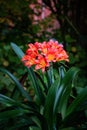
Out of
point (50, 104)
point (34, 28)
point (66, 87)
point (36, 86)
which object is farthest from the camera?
point (34, 28)

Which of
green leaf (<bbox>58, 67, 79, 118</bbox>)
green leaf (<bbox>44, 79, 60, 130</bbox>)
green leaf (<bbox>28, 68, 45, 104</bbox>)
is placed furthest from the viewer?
green leaf (<bbox>28, 68, 45, 104</bbox>)

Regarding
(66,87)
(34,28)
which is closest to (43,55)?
(66,87)

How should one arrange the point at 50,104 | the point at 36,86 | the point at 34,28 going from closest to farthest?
the point at 50,104 < the point at 36,86 < the point at 34,28

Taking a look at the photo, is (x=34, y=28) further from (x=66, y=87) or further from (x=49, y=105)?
(x=49, y=105)

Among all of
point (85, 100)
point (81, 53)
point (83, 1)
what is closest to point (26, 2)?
point (81, 53)

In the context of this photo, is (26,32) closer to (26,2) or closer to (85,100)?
(26,2)

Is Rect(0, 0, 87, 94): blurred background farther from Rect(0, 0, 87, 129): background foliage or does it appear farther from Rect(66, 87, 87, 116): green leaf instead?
Rect(66, 87, 87, 116): green leaf

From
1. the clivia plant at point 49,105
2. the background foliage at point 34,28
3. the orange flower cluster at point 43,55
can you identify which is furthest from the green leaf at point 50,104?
the background foliage at point 34,28

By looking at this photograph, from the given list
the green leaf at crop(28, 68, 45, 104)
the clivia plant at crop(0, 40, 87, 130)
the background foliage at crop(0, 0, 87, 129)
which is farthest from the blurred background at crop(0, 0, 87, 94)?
the clivia plant at crop(0, 40, 87, 130)
